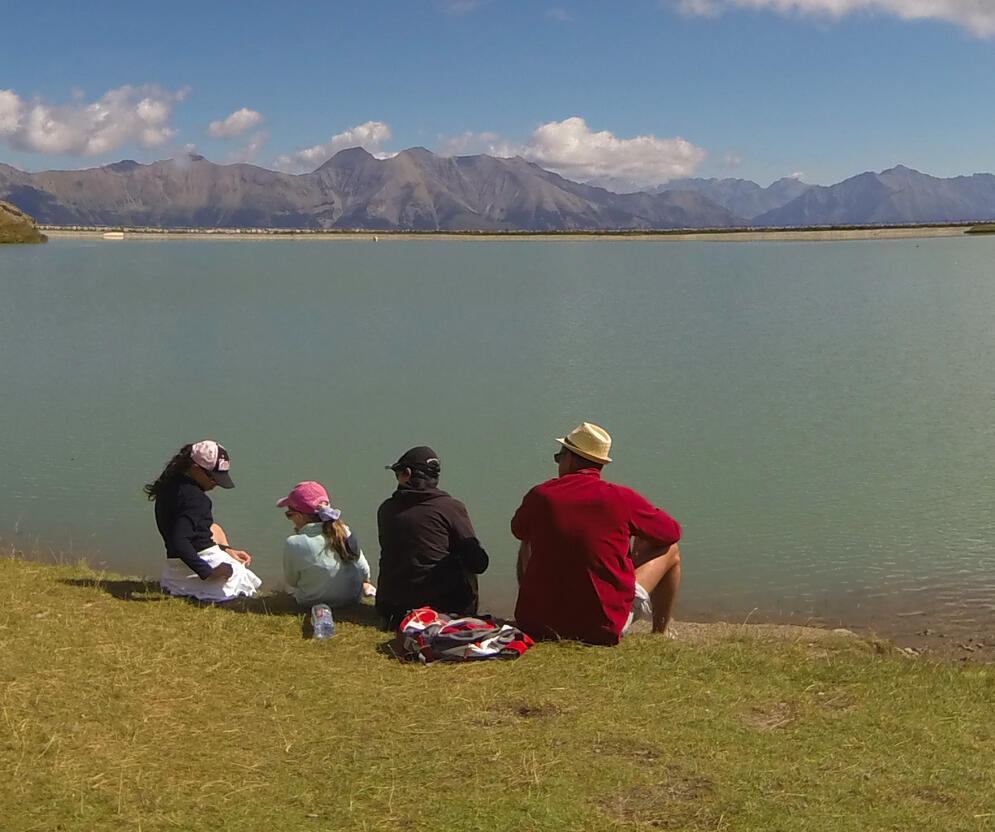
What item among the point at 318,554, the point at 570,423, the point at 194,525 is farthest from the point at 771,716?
the point at 570,423

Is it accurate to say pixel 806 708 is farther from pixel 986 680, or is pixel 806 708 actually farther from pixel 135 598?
pixel 135 598

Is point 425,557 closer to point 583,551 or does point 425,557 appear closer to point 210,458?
point 583,551

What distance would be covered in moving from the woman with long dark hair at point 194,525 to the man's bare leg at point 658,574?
3650mm

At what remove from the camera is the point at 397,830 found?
5.02 meters

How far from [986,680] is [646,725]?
3001 mm

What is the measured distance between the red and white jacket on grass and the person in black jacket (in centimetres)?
52

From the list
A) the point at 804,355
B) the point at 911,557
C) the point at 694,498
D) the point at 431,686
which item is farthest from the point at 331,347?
the point at 431,686

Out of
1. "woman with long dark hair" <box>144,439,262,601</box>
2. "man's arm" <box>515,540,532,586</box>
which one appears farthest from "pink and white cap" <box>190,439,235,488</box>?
"man's arm" <box>515,540,532,586</box>

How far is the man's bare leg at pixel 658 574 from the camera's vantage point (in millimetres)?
8562

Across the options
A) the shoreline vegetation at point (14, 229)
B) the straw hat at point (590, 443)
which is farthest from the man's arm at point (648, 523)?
the shoreline vegetation at point (14, 229)

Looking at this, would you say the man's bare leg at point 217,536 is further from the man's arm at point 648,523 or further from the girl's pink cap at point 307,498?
the man's arm at point 648,523

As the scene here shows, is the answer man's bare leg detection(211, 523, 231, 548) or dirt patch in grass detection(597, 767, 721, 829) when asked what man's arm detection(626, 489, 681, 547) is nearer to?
dirt patch in grass detection(597, 767, 721, 829)

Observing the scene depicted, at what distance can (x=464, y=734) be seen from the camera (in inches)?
246

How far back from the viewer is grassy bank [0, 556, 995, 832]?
205 inches
